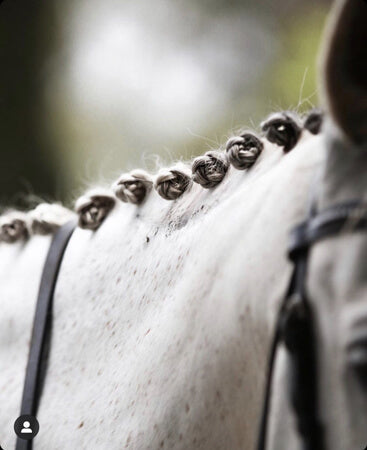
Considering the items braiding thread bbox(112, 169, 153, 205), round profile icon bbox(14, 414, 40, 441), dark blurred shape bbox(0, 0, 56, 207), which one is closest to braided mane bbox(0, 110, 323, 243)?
braiding thread bbox(112, 169, 153, 205)

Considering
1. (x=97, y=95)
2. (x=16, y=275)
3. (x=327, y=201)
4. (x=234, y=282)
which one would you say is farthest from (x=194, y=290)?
(x=97, y=95)

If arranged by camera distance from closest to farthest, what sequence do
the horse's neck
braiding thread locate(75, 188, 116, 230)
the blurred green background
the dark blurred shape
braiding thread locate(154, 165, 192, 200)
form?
1. the horse's neck
2. braiding thread locate(154, 165, 192, 200)
3. braiding thread locate(75, 188, 116, 230)
4. the blurred green background
5. the dark blurred shape

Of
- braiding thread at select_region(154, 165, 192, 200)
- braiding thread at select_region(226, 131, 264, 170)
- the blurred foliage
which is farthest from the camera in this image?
the blurred foliage

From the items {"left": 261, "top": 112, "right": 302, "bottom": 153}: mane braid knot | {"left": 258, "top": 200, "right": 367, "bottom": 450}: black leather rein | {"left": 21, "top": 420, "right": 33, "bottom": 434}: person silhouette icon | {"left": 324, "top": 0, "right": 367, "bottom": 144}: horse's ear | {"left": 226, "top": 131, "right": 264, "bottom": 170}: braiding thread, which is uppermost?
{"left": 226, "top": 131, "right": 264, "bottom": 170}: braiding thread

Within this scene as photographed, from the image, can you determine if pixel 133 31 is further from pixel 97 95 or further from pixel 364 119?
pixel 364 119

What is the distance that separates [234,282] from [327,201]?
178 mm

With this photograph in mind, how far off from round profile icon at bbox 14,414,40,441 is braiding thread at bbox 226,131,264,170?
0.59 metres

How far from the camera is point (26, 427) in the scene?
3.16ft

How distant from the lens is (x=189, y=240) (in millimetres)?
826

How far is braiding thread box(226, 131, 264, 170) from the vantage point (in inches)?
31.6

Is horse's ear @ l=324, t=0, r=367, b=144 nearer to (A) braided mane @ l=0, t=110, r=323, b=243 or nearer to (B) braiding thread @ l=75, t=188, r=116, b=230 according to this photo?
(A) braided mane @ l=0, t=110, r=323, b=243

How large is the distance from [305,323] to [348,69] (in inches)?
10.2

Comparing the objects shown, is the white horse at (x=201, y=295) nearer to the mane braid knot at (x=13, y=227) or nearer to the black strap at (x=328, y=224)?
the black strap at (x=328, y=224)

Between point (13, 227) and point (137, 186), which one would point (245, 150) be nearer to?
point (137, 186)
